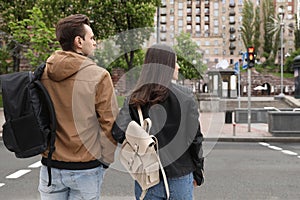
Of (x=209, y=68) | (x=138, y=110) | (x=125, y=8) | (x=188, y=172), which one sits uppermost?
(x=125, y=8)

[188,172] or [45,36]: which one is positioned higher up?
[45,36]

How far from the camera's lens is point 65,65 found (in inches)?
90.4

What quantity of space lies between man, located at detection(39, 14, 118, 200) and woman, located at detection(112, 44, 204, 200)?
4.9 inches

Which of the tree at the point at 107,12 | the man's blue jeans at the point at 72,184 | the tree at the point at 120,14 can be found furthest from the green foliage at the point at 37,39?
the man's blue jeans at the point at 72,184

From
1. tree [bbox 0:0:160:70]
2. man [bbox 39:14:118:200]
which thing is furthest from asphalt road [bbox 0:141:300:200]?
tree [bbox 0:0:160:70]

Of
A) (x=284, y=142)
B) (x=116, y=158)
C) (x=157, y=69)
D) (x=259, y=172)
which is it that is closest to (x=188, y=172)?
(x=116, y=158)

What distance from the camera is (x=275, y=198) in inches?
213

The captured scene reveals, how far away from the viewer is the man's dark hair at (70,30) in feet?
7.82

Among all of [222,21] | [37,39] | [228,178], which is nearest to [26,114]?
[228,178]

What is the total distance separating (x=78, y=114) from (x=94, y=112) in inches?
3.8

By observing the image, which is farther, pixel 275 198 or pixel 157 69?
pixel 275 198

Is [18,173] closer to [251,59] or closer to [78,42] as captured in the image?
[78,42]

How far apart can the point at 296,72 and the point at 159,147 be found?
28758mm

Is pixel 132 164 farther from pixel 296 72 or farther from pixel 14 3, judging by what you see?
pixel 14 3
